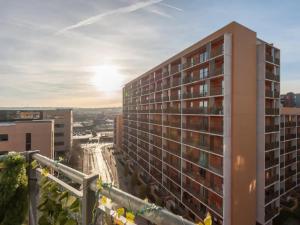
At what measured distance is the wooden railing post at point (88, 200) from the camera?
2156 millimetres

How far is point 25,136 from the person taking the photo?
115 feet

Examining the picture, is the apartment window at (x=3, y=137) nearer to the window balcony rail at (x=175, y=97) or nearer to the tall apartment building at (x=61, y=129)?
the tall apartment building at (x=61, y=129)

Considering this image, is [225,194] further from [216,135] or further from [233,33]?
[233,33]

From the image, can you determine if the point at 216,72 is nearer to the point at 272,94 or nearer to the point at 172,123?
the point at 272,94

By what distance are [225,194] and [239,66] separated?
423 inches

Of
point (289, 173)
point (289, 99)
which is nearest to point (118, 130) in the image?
point (289, 99)

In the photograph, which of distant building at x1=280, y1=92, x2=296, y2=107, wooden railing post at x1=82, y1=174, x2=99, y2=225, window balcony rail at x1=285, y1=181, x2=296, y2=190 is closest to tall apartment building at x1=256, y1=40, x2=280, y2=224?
window balcony rail at x1=285, y1=181, x2=296, y2=190

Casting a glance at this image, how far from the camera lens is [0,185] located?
3379mm

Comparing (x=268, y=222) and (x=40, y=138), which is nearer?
(x=268, y=222)

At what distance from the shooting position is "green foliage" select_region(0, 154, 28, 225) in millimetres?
3344

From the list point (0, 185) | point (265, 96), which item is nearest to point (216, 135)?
point (265, 96)

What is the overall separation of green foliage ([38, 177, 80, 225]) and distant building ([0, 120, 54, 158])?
36.1 metres

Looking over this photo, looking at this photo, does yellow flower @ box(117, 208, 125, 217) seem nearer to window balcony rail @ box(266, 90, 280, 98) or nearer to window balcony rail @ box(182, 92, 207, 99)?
window balcony rail @ box(182, 92, 207, 99)

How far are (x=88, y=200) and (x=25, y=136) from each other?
38183 millimetres
